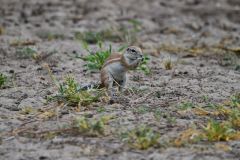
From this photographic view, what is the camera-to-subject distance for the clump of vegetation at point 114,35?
972cm

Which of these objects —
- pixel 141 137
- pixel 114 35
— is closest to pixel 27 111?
pixel 141 137

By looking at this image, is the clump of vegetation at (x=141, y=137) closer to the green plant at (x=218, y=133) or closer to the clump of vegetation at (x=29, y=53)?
the green plant at (x=218, y=133)

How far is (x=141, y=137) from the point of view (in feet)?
17.4

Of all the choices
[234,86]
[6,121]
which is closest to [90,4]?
[234,86]

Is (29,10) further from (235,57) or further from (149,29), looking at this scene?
(235,57)

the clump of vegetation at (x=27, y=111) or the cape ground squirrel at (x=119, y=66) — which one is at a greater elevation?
the cape ground squirrel at (x=119, y=66)

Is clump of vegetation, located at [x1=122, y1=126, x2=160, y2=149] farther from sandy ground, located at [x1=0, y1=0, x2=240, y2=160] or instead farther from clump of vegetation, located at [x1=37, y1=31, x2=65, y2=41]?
clump of vegetation, located at [x1=37, y1=31, x2=65, y2=41]

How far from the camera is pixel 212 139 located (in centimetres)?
542

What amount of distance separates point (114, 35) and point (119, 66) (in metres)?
3.35

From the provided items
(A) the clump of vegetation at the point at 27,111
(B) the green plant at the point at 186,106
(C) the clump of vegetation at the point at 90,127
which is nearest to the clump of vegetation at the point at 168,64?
(B) the green plant at the point at 186,106

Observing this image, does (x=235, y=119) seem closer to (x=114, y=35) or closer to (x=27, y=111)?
(x=27, y=111)

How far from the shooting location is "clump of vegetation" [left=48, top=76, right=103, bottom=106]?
627 cm

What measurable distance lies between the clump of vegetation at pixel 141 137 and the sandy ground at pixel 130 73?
5 cm

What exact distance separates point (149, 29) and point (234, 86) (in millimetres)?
3713
